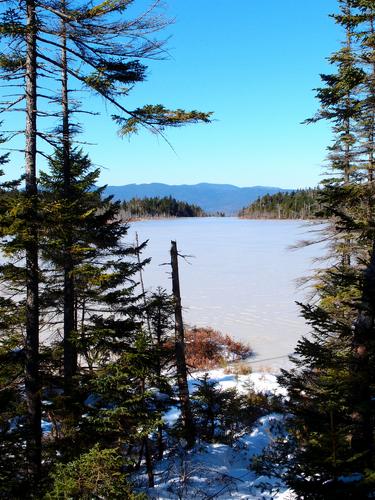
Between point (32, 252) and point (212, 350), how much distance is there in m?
14.8

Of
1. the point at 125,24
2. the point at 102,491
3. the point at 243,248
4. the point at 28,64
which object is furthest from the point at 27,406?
the point at 243,248

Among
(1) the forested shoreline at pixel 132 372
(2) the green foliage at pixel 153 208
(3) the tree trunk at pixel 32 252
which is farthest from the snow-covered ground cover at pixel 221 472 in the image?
(2) the green foliage at pixel 153 208

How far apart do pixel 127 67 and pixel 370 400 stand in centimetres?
596

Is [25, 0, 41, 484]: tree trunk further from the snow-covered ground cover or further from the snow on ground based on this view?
the snow on ground

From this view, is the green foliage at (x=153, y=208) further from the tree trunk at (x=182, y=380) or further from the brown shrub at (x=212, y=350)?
the tree trunk at (x=182, y=380)

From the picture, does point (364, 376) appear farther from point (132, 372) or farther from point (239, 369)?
point (239, 369)

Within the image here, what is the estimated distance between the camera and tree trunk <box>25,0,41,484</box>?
6.41 m

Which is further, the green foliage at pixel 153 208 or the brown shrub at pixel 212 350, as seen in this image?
the green foliage at pixel 153 208

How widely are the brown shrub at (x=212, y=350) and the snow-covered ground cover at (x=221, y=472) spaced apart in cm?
613

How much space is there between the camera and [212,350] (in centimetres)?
1998

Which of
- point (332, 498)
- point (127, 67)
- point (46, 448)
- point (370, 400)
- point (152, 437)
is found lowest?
point (152, 437)

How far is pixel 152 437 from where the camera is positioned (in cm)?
1162

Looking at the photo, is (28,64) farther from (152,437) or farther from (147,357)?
(152,437)

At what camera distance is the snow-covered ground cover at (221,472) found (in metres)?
8.15
